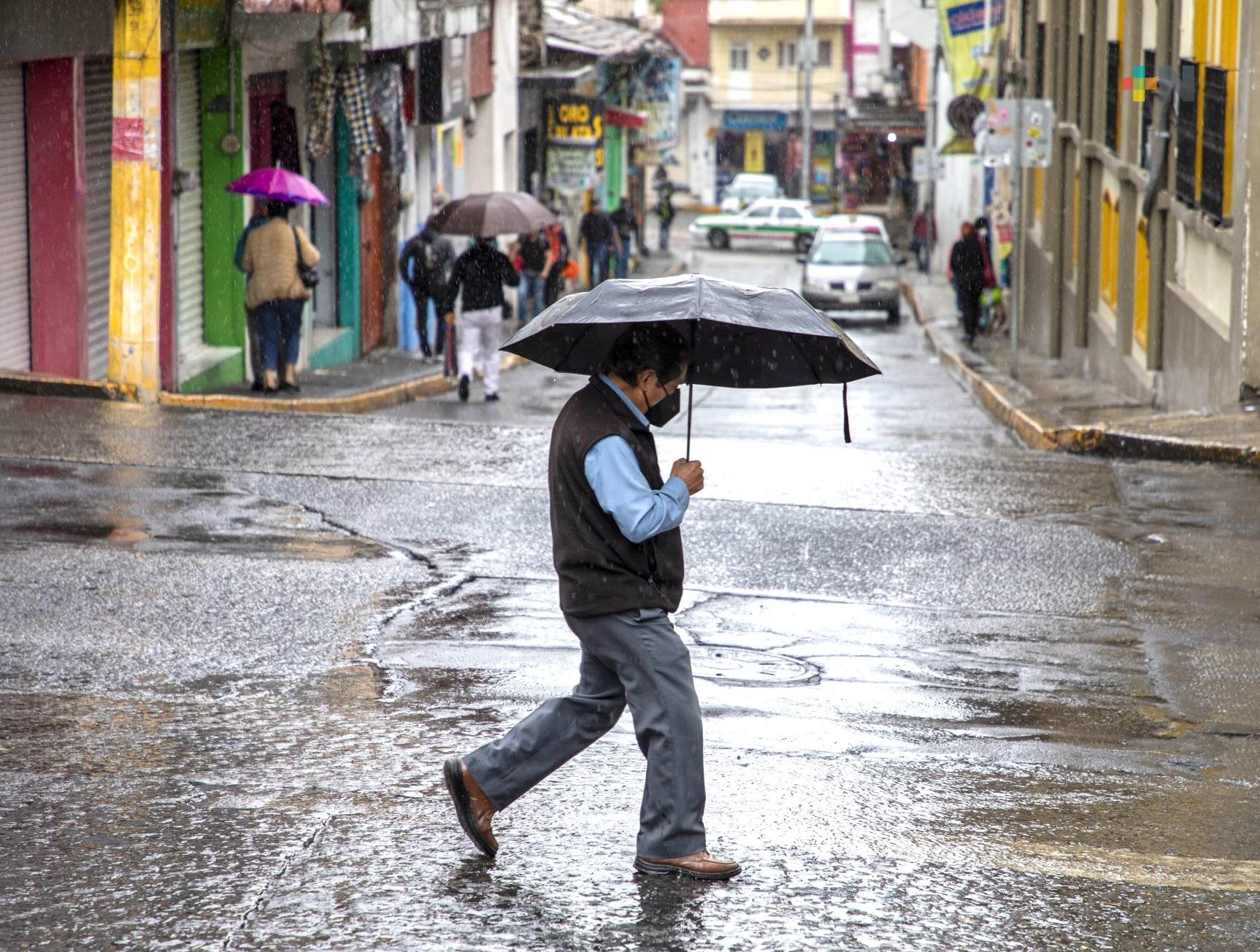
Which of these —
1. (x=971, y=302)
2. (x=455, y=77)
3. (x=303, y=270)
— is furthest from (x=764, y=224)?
(x=303, y=270)

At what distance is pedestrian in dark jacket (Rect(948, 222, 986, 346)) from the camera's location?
93.2 feet

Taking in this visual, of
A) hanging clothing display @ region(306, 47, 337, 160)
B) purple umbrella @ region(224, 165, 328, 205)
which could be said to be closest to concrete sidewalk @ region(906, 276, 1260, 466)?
purple umbrella @ region(224, 165, 328, 205)

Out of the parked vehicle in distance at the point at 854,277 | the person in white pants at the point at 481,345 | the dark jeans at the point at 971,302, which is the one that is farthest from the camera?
the parked vehicle in distance at the point at 854,277

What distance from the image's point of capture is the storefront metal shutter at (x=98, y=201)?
15188 mm

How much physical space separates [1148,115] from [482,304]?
7.00 m

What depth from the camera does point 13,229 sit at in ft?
46.7

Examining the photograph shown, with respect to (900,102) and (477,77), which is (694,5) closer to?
(900,102)

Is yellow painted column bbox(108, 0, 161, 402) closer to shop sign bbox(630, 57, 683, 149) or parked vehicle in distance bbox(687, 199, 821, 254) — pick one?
shop sign bbox(630, 57, 683, 149)

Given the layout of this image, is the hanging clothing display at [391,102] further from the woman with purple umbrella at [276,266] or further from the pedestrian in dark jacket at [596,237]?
the pedestrian in dark jacket at [596,237]

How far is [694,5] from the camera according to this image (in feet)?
249

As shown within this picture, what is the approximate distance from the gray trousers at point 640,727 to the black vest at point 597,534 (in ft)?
0.18

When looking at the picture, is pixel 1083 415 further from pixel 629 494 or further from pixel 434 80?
pixel 629 494

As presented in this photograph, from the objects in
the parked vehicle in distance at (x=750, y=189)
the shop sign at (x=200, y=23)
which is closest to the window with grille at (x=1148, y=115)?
the shop sign at (x=200, y=23)

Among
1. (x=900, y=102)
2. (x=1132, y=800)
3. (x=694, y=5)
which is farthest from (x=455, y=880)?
(x=694, y=5)
